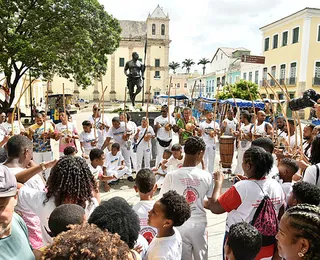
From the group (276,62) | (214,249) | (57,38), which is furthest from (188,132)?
(276,62)

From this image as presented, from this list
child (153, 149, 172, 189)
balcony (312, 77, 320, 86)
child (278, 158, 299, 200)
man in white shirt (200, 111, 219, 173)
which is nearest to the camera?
child (278, 158, 299, 200)

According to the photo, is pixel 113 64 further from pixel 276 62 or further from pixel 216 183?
pixel 216 183

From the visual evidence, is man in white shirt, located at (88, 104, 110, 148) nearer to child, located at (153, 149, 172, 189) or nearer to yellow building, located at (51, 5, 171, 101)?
child, located at (153, 149, 172, 189)

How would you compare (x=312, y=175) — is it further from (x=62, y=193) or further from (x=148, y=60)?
(x=148, y=60)

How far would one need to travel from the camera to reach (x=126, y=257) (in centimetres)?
146

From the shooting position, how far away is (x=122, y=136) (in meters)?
7.57

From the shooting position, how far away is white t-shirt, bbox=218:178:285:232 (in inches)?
105

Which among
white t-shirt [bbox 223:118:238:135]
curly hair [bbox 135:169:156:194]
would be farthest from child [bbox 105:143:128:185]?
curly hair [bbox 135:169:156:194]

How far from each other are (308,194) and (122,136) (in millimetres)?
5526

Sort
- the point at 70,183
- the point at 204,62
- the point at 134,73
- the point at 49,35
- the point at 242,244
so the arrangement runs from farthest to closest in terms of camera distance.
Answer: the point at 204,62 → the point at 49,35 → the point at 134,73 → the point at 70,183 → the point at 242,244

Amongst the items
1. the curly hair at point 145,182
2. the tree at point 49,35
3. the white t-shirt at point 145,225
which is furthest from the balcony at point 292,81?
the white t-shirt at point 145,225

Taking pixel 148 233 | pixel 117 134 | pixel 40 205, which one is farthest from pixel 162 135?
pixel 40 205

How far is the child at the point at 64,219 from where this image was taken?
188 centimetres

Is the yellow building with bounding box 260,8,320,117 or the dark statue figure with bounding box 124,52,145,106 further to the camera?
the yellow building with bounding box 260,8,320,117
